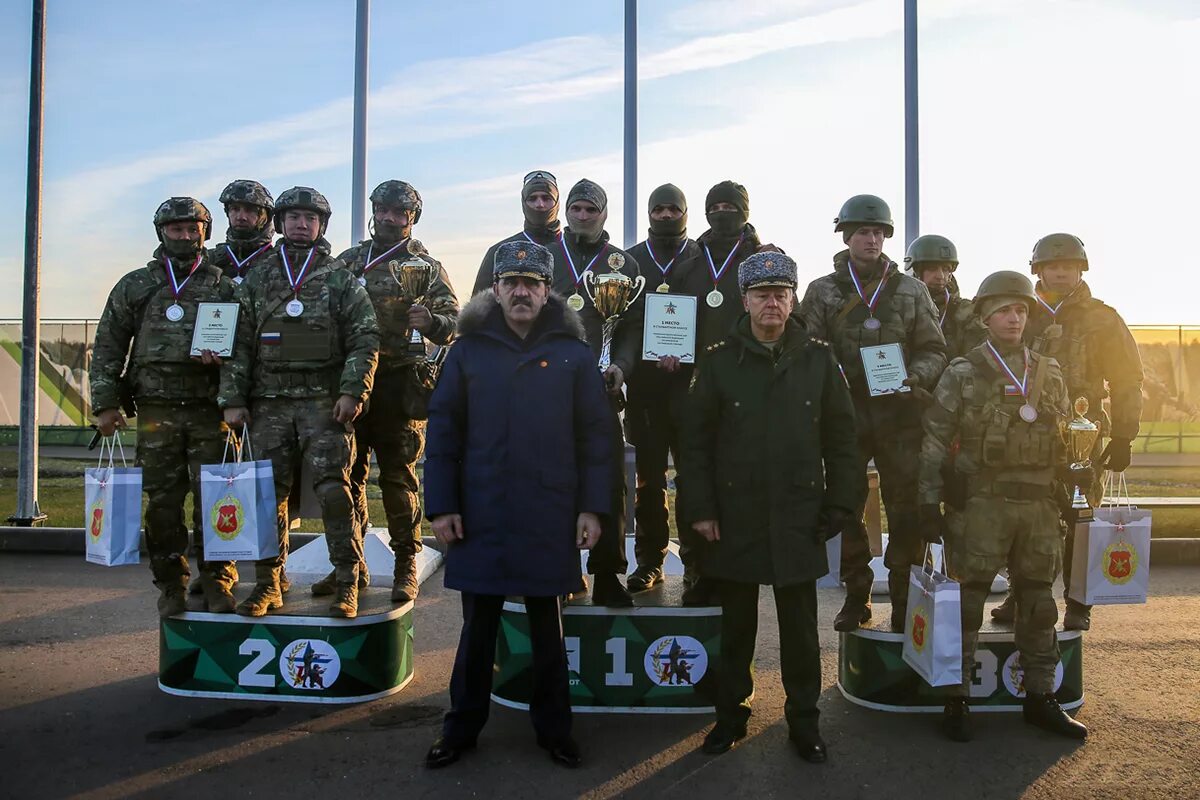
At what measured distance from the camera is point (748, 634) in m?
4.57

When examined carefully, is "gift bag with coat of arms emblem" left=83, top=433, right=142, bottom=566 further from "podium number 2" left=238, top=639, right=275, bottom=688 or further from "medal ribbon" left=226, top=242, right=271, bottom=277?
"medal ribbon" left=226, top=242, right=271, bottom=277

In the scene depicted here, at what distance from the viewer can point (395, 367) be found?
6.15m

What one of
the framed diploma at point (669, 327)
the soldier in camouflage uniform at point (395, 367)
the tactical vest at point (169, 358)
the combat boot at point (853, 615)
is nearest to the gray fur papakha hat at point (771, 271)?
the framed diploma at point (669, 327)

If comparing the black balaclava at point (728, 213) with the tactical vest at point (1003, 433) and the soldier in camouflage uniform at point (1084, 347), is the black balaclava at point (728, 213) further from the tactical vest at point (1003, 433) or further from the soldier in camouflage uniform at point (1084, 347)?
the soldier in camouflage uniform at point (1084, 347)

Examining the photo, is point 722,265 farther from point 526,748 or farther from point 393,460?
point 526,748

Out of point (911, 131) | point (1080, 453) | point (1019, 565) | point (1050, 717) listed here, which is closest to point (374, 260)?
point (1019, 565)

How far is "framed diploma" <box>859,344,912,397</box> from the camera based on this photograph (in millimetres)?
5078

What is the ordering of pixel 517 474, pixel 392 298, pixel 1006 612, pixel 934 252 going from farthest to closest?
pixel 934 252
pixel 1006 612
pixel 392 298
pixel 517 474

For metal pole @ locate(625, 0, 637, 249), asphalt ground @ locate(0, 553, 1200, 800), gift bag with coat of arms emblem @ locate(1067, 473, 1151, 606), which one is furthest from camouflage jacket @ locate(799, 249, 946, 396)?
metal pole @ locate(625, 0, 637, 249)

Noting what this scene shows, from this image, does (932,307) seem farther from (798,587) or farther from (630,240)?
(630,240)

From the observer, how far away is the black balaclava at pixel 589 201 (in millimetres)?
5482

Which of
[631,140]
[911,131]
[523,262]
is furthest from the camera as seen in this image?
[631,140]

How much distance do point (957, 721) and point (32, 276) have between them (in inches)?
441

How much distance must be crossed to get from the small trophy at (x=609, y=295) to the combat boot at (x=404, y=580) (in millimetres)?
1832
